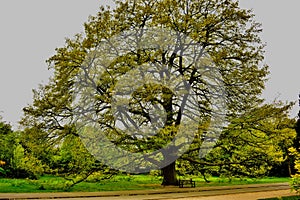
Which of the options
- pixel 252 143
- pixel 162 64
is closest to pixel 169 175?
pixel 252 143

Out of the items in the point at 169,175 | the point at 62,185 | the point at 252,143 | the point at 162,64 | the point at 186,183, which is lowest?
the point at 186,183

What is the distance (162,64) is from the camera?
825 inches

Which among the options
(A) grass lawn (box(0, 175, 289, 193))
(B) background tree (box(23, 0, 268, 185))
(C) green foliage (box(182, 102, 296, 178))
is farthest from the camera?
(C) green foliage (box(182, 102, 296, 178))

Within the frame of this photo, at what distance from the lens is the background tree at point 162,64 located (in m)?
20.0

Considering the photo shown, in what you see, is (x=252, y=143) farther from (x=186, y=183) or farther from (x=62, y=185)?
(x=62, y=185)

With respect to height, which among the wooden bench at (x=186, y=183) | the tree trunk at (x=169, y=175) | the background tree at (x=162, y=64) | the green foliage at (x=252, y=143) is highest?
the background tree at (x=162, y=64)

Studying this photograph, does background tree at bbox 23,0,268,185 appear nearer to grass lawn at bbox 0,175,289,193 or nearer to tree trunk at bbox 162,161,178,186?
tree trunk at bbox 162,161,178,186

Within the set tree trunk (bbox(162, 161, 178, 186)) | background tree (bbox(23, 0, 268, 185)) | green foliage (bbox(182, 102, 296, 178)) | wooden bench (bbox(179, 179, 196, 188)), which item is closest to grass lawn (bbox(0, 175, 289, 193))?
tree trunk (bbox(162, 161, 178, 186))

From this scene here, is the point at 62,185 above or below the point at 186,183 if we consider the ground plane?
above

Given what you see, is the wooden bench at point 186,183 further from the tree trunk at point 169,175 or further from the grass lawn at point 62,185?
the grass lawn at point 62,185

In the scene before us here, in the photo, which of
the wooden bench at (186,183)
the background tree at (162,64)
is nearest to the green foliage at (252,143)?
the background tree at (162,64)

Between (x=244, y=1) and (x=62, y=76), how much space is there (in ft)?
40.7

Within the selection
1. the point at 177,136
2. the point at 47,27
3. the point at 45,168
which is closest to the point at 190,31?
the point at 177,136

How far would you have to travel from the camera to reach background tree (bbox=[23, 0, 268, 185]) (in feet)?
65.5
